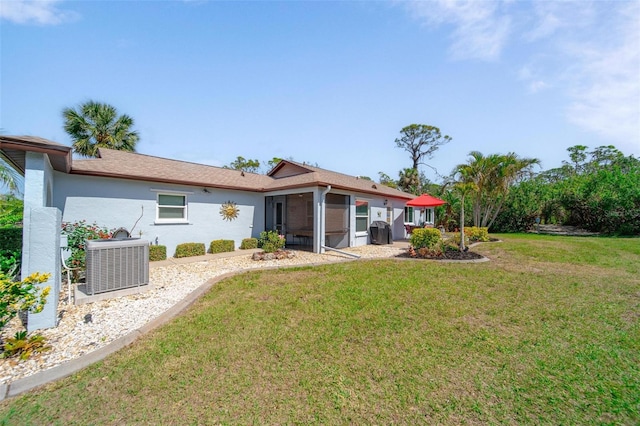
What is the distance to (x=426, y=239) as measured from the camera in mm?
10094

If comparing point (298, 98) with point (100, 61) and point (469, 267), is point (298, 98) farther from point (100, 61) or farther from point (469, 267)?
point (469, 267)

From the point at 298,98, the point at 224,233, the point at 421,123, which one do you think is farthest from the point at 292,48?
the point at 421,123

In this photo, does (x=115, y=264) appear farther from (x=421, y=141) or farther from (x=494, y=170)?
(x=421, y=141)

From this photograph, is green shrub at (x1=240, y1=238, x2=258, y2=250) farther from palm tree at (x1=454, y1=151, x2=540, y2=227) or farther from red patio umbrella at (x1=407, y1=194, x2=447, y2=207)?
palm tree at (x1=454, y1=151, x2=540, y2=227)

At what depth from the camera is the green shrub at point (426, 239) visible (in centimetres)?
1002

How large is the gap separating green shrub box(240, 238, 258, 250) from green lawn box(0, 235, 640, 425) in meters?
6.53

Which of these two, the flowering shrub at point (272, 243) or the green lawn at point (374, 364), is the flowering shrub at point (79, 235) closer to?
the green lawn at point (374, 364)

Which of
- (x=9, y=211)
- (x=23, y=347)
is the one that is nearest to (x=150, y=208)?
(x=23, y=347)

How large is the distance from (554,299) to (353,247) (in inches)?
336

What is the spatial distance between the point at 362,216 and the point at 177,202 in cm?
896

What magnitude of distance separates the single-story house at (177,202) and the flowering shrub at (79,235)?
0.97ft

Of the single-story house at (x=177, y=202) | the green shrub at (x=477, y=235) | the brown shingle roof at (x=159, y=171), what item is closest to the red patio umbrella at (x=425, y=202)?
the single-story house at (x=177, y=202)

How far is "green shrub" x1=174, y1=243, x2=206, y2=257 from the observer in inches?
403

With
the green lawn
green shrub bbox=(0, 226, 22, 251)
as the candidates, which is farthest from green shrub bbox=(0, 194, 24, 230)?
the green lawn
